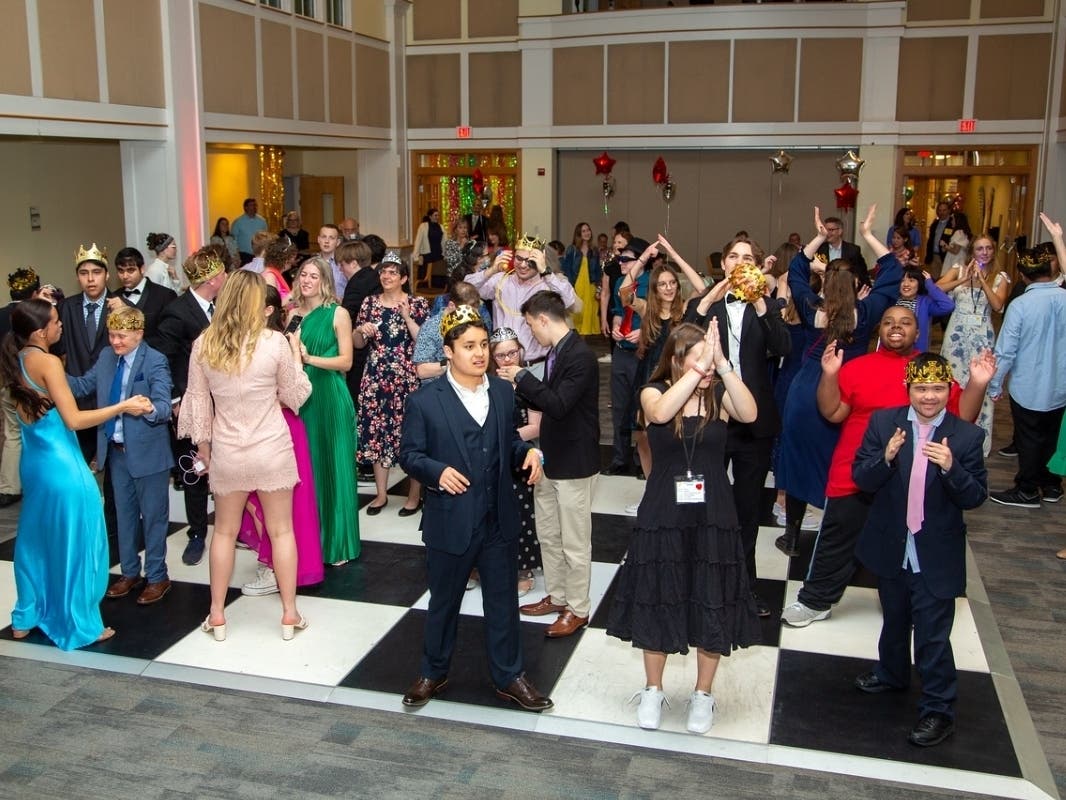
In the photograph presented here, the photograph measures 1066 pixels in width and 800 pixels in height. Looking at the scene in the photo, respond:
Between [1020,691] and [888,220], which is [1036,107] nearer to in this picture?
[888,220]

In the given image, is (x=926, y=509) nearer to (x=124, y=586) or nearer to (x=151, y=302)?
(x=124, y=586)

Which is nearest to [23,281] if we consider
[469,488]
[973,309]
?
[469,488]

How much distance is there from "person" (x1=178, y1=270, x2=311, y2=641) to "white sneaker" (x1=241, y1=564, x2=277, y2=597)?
49 cm

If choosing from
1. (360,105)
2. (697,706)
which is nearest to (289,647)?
(697,706)

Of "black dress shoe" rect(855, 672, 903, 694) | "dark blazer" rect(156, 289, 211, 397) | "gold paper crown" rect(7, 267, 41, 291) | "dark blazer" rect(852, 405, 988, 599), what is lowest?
"black dress shoe" rect(855, 672, 903, 694)

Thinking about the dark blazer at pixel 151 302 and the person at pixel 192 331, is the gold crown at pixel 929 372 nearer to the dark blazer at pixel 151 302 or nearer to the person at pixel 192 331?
the person at pixel 192 331

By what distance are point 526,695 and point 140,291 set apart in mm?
3710

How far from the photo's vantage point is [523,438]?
4.45m

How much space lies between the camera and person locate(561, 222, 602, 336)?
41.3 feet

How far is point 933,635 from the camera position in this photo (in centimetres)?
360

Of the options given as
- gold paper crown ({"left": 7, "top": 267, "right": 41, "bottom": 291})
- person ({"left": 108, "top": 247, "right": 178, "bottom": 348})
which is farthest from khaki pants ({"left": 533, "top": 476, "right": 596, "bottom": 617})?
gold paper crown ({"left": 7, "top": 267, "right": 41, "bottom": 291})

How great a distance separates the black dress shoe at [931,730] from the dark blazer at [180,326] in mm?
3793

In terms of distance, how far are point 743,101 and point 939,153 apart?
115 inches

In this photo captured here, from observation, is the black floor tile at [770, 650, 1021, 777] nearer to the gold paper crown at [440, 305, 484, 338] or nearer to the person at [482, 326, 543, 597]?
the person at [482, 326, 543, 597]
